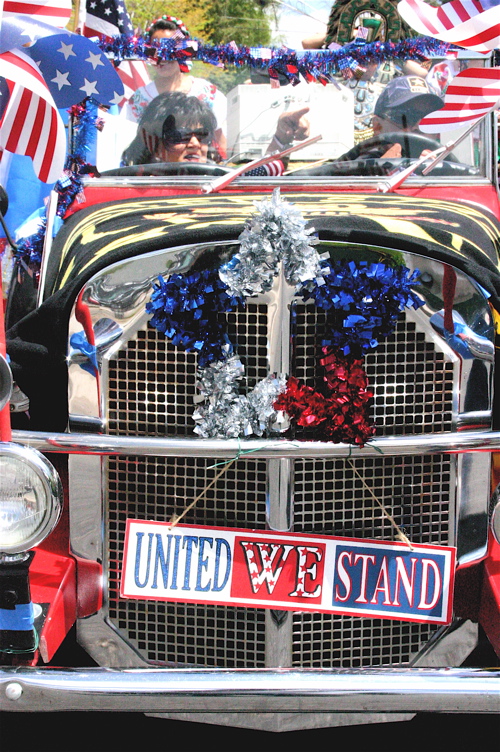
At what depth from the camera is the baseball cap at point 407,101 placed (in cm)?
340

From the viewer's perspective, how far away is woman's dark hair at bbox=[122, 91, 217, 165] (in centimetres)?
341

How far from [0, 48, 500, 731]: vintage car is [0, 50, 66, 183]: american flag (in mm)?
513

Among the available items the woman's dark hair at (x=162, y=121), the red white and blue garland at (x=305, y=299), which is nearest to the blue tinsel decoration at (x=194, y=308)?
the red white and blue garland at (x=305, y=299)

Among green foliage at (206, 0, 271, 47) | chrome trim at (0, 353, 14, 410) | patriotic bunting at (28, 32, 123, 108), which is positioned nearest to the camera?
chrome trim at (0, 353, 14, 410)

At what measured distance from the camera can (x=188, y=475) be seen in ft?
7.63

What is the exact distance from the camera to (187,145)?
3396 millimetres

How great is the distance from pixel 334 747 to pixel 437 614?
0.70m

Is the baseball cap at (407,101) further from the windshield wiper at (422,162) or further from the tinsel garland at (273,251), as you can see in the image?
the tinsel garland at (273,251)

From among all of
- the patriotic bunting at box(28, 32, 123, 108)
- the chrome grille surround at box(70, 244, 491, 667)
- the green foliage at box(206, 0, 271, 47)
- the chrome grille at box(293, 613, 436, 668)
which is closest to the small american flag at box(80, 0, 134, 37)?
the green foliage at box(206, 0, 271, 47)

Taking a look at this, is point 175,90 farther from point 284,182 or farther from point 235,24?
point 284,182

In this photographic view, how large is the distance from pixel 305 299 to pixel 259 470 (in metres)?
0.51

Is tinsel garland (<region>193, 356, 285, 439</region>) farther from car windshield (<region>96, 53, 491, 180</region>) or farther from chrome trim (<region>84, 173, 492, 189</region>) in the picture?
car windshield (<region>96, 53, 491, 180</region>)

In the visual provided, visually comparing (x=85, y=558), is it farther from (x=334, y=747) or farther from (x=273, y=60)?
(x=273, y=60)

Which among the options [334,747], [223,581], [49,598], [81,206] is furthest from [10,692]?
[81,206]
